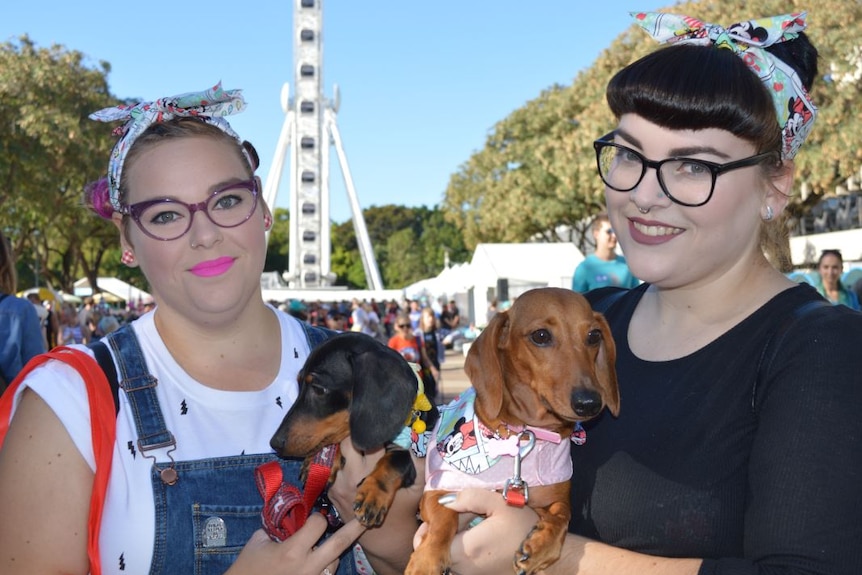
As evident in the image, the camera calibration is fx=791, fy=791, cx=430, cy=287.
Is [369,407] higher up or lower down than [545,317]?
lower down

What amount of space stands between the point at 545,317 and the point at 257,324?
94cm

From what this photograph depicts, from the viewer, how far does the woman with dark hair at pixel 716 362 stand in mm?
1781

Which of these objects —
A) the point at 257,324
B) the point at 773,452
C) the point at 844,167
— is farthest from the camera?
the point at 844,167

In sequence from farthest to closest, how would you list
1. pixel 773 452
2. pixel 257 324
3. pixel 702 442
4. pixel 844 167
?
pixel 844 167, pixel 257 324, pixel 702 442, pixel 773 452

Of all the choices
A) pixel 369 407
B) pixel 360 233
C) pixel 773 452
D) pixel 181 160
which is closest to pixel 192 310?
pixel 181 160

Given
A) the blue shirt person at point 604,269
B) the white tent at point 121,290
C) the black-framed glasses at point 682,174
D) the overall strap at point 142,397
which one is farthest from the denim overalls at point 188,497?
the white tent at point 121,290

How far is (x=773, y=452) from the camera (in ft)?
6.00

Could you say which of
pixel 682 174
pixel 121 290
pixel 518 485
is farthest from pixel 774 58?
pixel 121 290

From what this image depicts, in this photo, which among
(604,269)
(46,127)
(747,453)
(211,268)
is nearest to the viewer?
(747,453)

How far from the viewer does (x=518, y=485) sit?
236cm

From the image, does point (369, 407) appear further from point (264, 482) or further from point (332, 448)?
point (264, 482)

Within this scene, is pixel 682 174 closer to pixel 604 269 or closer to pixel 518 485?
pixel 518 485

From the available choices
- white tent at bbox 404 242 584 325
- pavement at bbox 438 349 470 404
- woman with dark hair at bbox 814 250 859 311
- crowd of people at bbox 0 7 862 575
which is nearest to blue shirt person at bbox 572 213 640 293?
woman with dark hair at bbox 814 250 859 311

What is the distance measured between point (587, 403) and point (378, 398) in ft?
2.27
